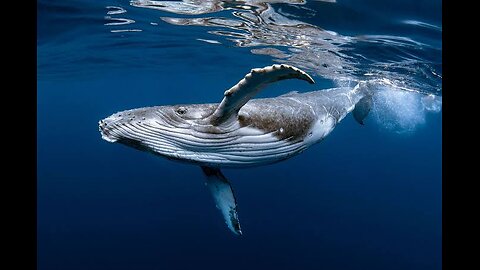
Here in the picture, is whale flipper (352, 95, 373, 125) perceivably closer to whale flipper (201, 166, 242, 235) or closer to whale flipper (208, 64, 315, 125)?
whale flipper (201, 166, 242, 235)

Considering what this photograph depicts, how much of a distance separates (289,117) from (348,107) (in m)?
3.66

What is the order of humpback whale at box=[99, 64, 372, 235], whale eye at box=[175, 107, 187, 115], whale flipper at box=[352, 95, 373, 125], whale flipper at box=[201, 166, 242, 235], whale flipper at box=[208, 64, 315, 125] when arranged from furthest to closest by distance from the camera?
whale flipper at box=[352, 95, 373, 125]
whale flipper at box=[201, 166, 242, 235]
whale eye at box=[175, 107, 187, 115]
humpback whale at box=[99, 64, 372, 235]
whale flipper at box=[208, 64, 315, 125]

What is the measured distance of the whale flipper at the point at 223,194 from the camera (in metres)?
4.68

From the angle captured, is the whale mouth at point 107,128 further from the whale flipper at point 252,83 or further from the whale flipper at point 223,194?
the whale flipper at point 223,194

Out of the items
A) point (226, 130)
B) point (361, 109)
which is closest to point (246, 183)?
point (361, 109)

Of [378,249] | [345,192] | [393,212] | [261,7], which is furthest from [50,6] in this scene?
[345,192]

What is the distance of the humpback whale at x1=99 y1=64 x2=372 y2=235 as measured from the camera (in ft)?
12.1

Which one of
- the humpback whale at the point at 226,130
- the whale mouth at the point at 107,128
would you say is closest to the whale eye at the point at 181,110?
the humpback whale at the point at 226,130

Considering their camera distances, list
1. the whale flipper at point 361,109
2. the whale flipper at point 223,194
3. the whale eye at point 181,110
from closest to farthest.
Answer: the whale eye at point 181,110
the whale flipper at point 223,194
the whale flipper at point 361,109

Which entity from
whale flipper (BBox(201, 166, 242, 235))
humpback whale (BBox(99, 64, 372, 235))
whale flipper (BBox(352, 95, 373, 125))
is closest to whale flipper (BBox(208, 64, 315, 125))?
humpback whale (BBox(99, 64, 372, 235))

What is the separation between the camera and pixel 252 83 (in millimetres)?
3451

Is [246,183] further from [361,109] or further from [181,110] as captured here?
[181,110]
